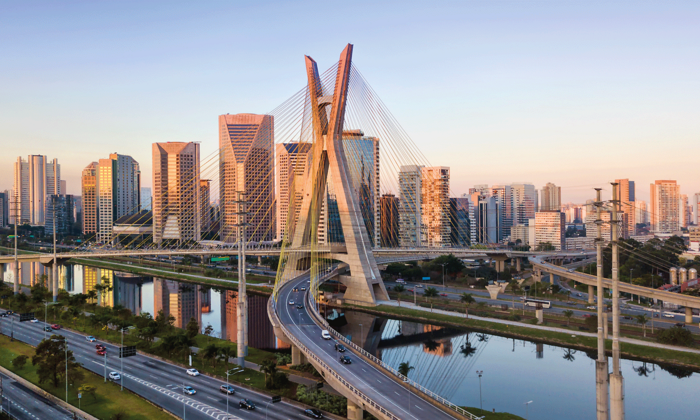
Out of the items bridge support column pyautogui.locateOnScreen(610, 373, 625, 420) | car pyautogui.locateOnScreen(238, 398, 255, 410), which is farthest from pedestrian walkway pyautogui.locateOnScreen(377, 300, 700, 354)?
car pyautogui.locateOnScreen(238, 398, 255, 410)

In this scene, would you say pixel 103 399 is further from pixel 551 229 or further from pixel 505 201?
pixel 505 201

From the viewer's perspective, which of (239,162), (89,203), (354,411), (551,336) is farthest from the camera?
(89,203)

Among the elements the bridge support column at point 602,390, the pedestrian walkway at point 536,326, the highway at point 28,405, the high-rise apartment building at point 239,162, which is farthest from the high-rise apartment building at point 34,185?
the bridge support column at point 602,390

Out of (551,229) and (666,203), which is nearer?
(551,229)

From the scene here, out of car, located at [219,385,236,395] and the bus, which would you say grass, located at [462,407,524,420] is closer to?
car, located at [219,385,236,395]

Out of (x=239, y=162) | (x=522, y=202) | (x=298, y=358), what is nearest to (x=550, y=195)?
(x=522, y=202)

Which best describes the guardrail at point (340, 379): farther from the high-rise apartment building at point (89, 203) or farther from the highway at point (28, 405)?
the high-rise apartment building at point (89, 203)

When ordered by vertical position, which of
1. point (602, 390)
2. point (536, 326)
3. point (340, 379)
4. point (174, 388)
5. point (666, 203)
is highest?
point (666, 203)
